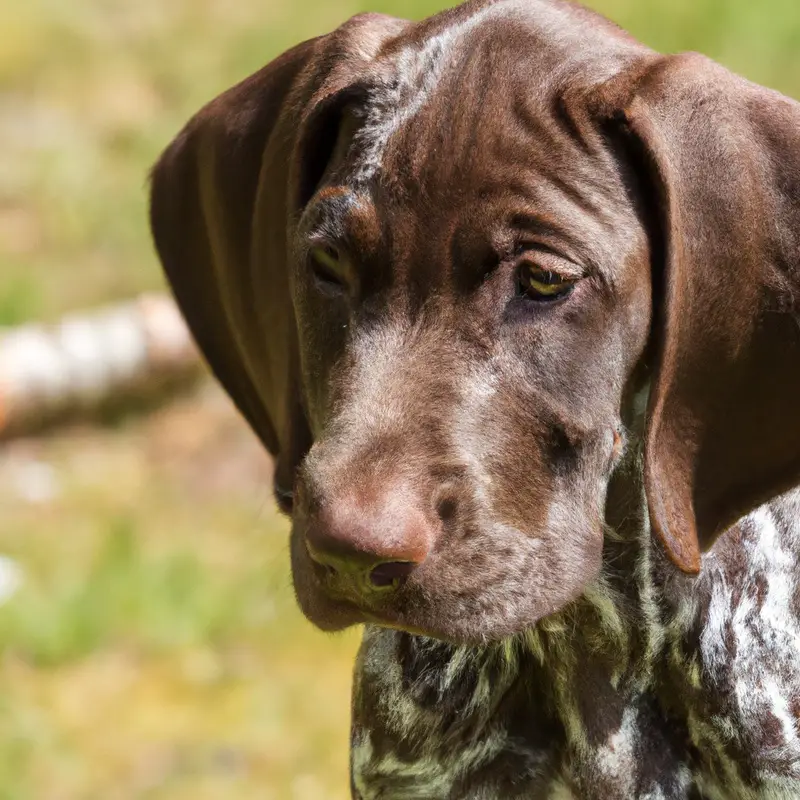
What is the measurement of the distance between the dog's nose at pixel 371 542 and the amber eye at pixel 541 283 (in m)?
0.46

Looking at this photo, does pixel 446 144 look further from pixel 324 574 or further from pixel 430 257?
pixel 324 574

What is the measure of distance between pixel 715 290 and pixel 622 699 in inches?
34.2

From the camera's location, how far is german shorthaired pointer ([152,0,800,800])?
286 centimetres

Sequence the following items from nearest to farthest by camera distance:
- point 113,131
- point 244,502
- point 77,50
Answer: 1. point 244,502
2. point 113,131
3. point 77,50

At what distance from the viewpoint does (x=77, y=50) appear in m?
11.0

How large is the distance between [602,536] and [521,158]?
2.46 feet

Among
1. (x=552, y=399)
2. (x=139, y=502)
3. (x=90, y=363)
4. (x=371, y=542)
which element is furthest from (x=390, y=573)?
(x=90, y=363)

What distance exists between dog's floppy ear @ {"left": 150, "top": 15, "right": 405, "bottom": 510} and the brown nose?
0.75m

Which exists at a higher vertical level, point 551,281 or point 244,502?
point 551,281

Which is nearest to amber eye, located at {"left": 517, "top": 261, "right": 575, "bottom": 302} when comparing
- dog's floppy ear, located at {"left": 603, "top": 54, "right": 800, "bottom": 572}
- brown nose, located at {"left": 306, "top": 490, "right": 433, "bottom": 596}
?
dog's floppy ear, located at {"left": 603, "top": 54, "right": 800, "bottom": 572}

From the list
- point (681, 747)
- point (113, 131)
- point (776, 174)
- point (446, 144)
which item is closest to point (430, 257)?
point (446, 144)

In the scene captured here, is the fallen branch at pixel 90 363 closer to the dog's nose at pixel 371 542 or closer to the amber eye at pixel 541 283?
the amber eye at pixel 541 283

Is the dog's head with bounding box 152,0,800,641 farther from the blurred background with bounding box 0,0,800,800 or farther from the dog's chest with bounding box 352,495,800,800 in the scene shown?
the blurred background with bounding box 0,0,800,800

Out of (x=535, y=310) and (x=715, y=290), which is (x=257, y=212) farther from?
(x=715, y=290)
